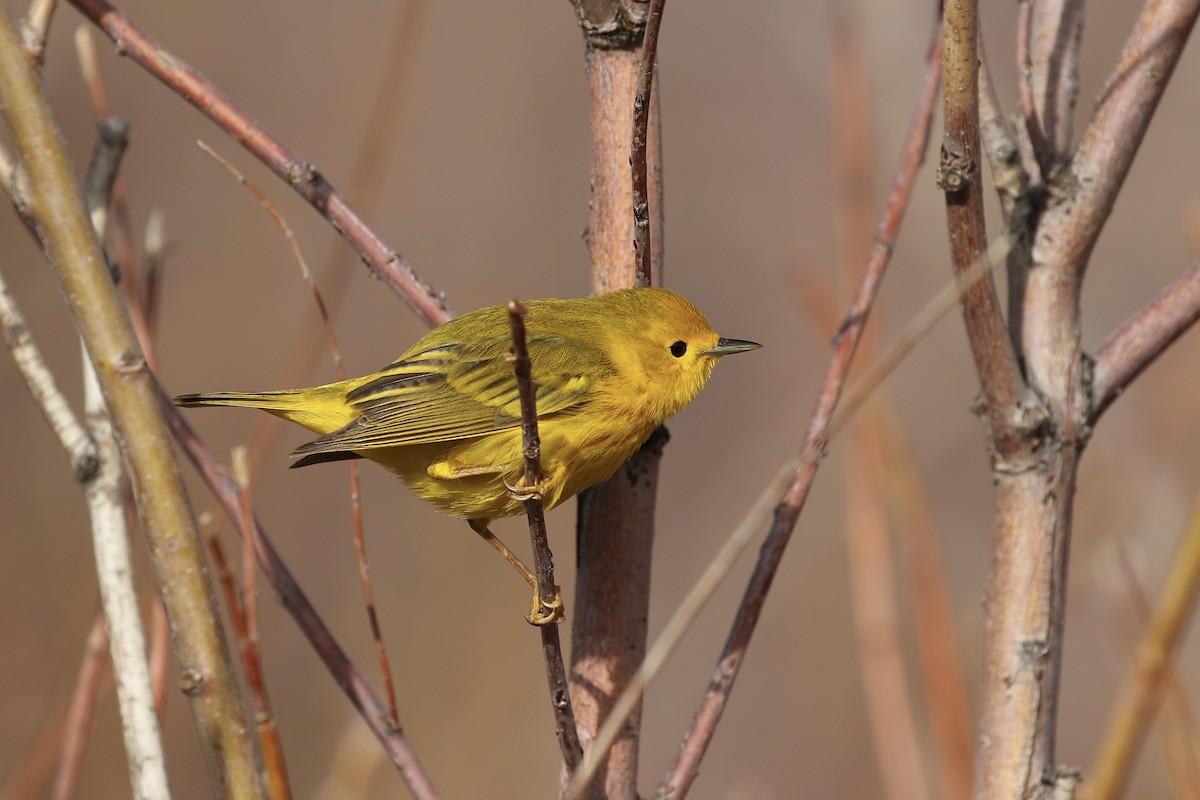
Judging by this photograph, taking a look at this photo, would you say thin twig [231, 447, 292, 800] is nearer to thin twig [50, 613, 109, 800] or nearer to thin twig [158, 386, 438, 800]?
thin twig [158, 386, 438, 800]

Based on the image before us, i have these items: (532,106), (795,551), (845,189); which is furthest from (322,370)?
(845,189)

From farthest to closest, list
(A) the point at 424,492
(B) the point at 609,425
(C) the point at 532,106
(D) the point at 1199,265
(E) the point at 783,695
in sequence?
1. (C) the point at 532,106
2. (E) the point at 783,695
3. (A) the point at 424,492
4. (B) the point at 609,425
5. (D) the point at 1199,265

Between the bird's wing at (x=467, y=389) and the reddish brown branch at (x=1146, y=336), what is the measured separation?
3.92 ft

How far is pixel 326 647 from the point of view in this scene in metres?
1.63

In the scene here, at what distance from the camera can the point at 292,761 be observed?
18.2 feet

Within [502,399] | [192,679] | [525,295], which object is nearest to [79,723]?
[192,679]

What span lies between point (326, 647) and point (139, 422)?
562mm

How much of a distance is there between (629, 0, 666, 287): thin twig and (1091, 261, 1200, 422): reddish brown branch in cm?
81

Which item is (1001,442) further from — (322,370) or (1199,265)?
(322,370)

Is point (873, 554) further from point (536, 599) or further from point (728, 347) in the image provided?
point (728, 347)

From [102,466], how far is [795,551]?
4225mm

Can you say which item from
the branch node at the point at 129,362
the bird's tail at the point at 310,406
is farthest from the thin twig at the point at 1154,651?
the bird's tail at the point at 310,406

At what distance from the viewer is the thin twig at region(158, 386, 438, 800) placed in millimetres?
1617

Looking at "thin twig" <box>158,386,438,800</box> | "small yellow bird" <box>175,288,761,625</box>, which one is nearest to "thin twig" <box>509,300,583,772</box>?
"thin twig" <box>158,386,438,800</box>
